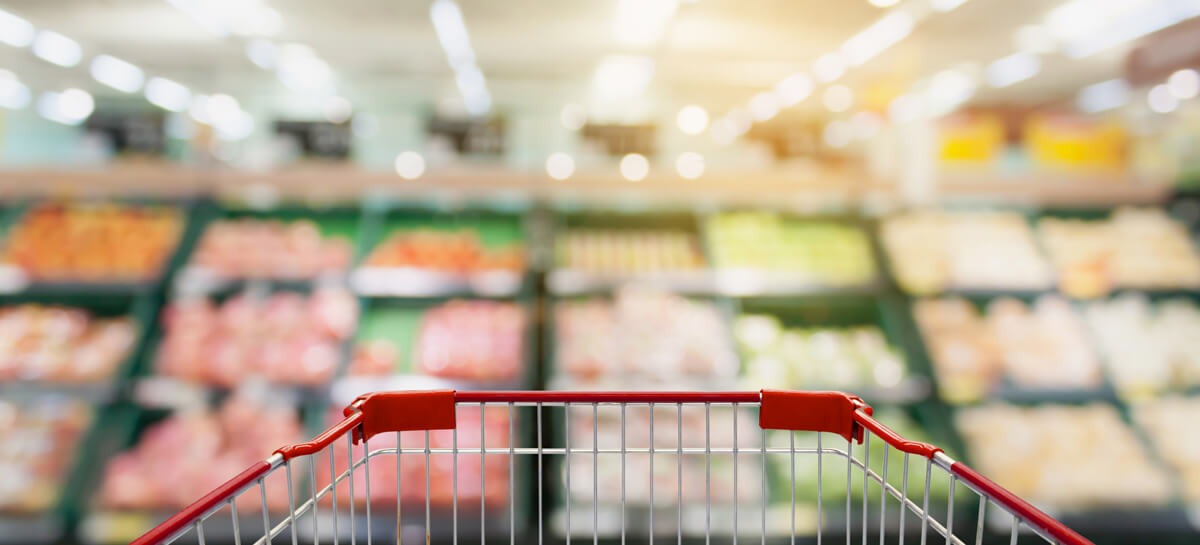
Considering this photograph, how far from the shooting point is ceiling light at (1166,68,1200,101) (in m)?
3.59

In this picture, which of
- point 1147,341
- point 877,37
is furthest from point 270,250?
point 877,37

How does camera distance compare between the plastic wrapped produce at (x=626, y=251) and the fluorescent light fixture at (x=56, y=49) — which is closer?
the plastic wrapped produce at (x=626, y=251)

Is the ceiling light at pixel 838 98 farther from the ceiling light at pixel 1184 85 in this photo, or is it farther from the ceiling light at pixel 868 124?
the ceiling light at pixel 868 124

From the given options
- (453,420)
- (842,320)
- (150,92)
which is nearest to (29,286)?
(453,420)

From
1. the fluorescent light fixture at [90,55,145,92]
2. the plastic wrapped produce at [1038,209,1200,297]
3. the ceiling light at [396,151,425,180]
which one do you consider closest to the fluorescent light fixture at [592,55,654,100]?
the ceiling light at [396,151,425,180]

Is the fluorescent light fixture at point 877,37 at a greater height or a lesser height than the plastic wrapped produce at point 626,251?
greater

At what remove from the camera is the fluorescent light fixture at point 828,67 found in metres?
6.25

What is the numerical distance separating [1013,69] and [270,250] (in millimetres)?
7992

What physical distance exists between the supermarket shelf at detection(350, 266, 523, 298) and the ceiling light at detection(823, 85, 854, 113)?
20.0 ft

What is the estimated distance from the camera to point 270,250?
3.16 m

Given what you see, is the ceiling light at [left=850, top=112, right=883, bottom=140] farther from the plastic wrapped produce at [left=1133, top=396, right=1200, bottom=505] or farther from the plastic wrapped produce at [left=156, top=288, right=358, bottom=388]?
the plastic wrapped produce at [left=156, top=288, right=358, bottom=388]

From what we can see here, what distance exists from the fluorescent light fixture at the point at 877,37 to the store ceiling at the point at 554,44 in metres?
0.11

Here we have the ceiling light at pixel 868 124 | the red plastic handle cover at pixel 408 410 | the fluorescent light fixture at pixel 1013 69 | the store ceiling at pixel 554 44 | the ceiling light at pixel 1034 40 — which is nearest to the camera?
the red plastic handle cover at pixel 408 410

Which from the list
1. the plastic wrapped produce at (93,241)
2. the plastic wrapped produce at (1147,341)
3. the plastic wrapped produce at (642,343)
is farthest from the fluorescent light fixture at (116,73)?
the plastic wrapped produce at (1147,341)
